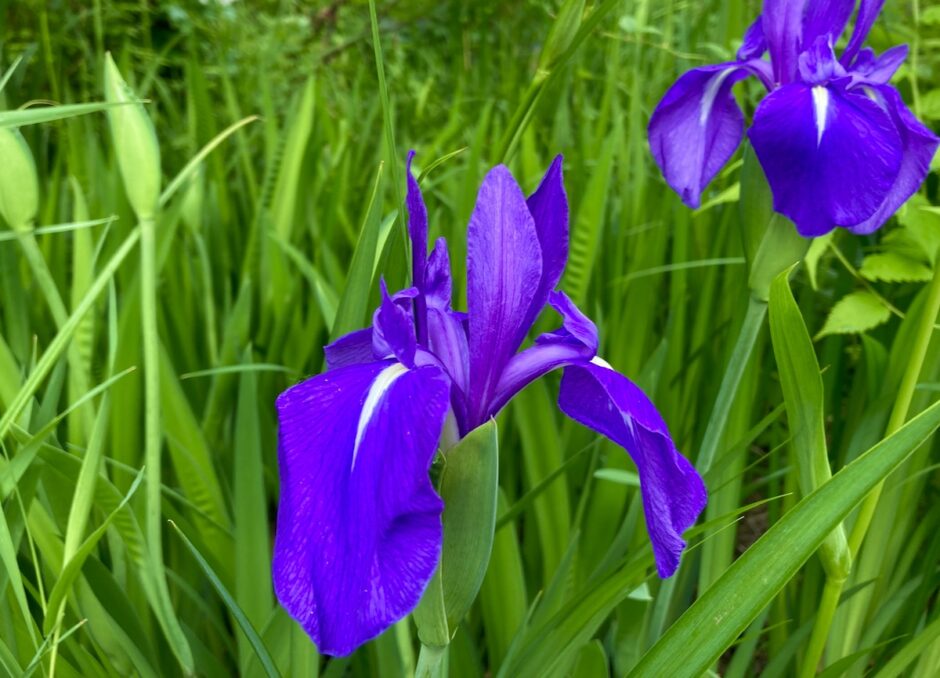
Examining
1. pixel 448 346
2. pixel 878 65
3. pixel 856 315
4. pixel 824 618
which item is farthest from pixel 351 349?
pixel 856 315

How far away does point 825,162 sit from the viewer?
0.63 m

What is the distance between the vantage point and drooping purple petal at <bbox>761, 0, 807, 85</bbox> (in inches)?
28.9

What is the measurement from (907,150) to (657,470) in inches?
16.0

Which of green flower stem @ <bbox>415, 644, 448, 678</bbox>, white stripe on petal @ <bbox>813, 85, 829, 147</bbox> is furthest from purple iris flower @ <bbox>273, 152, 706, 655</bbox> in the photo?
white stripe on petal @ <bbox>813, 85, 829, 147</bbox>

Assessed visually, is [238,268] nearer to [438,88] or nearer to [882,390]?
[882,390]

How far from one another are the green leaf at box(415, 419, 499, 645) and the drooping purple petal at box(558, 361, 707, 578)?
72mm

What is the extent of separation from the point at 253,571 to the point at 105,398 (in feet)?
0.64

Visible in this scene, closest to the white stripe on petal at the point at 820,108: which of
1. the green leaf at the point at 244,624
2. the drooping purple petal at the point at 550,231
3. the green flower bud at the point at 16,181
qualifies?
the drooping purple petal at the point at 550,231

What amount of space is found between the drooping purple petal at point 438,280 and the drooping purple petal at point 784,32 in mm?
409

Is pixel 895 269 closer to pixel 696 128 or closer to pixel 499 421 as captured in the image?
pixel 696 128

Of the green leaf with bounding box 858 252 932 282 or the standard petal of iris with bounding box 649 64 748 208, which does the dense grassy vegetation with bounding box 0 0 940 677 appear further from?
the standard petal of iris with bounding box 649 64 748 208

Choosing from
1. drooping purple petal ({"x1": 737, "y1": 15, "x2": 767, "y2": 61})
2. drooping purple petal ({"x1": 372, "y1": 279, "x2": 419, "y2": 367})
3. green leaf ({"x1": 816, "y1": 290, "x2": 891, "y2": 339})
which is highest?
drooping purple petal ({"x1": 737, "y1": 15, "x2": 767, "y2": 61})

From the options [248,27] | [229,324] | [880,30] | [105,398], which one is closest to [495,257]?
[105,398]

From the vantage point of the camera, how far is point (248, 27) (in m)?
2.85
